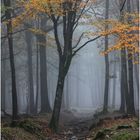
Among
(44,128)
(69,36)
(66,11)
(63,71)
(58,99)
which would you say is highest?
(66,11)

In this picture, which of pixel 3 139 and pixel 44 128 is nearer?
pixel 3 139

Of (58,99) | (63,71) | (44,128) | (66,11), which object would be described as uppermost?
(66,11)

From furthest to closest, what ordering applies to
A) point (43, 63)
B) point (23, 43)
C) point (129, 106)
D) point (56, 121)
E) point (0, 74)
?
point (23, 43), point (0, 74), point (43, 63), point (129, 106), point (56, 121)

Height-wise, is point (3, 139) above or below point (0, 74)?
below

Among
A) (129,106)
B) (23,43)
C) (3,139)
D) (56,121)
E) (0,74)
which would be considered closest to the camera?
(3,139)

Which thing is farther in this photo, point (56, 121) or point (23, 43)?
point (23, 43)

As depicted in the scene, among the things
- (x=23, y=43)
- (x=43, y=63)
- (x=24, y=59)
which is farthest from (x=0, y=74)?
(x=24, y=59)

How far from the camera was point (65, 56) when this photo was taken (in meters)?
20.1

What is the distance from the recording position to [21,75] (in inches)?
2185

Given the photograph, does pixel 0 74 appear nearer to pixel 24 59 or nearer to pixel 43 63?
pixel 43 63

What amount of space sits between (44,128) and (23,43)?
24.7 metres

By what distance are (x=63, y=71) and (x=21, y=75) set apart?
119 ft

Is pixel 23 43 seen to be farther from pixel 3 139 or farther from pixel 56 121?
pixel 3 139

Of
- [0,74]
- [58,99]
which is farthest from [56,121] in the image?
[0,74]
